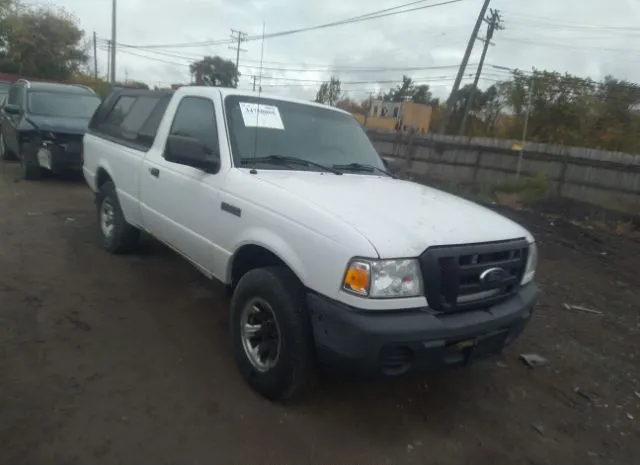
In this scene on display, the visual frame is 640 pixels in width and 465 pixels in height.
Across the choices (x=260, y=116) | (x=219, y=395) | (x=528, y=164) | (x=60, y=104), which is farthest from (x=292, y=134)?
(x=528, y=164)

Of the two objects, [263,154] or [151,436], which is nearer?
[151,436]

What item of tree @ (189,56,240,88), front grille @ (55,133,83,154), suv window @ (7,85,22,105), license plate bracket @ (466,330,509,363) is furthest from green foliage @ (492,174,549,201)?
suv window @ (7,85,22,105)

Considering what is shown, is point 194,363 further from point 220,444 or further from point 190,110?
point 190,110

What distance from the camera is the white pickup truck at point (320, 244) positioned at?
2658 mm

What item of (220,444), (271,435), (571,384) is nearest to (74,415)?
Result: (220,444)

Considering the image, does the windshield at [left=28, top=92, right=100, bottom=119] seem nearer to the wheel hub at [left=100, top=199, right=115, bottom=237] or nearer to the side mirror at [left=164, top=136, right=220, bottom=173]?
the wheel hub at [left=100, top=199, right=115, bottom=237]

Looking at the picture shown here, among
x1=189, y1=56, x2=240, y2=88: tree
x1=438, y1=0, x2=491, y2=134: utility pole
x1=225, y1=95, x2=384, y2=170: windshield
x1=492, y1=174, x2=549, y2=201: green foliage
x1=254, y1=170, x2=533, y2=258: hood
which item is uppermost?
x1=438, y1=0, x2=491, y2=134: utility pole

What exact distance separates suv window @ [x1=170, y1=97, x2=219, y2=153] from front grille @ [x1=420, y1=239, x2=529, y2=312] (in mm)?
1843

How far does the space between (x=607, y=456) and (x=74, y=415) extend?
2.94 m

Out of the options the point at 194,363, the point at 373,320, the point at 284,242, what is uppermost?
the point at 284,242

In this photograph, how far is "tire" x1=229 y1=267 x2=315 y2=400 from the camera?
2.87m

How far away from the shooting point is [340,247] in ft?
8.75

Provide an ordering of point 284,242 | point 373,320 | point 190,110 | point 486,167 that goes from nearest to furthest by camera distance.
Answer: point 373,320 → point 284,242 → point 190,110 → point 486,167

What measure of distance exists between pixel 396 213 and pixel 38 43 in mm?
39719
